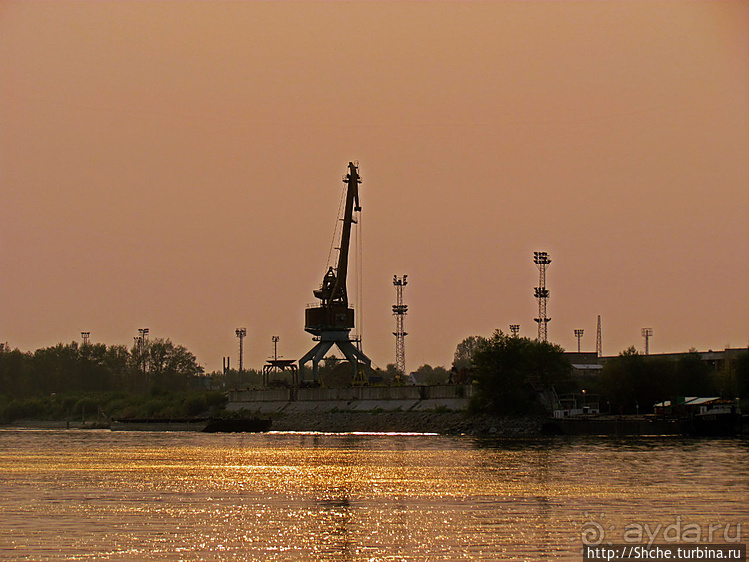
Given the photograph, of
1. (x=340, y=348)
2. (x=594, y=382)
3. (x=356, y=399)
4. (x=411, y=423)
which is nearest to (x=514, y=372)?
(x=411, y=423)

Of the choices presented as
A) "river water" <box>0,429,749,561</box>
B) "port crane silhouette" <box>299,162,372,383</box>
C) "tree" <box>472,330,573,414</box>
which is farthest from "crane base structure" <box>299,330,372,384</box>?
"river water" <box>0,429,749,561</box>

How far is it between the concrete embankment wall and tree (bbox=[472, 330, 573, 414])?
7058mm

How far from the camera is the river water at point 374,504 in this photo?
37.4m

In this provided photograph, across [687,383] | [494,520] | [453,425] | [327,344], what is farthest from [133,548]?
[327,344]

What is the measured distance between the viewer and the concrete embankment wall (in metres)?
133

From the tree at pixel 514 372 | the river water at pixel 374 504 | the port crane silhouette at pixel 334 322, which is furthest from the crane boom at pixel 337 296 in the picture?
the river water at pixel 374 504

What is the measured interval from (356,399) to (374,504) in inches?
3889

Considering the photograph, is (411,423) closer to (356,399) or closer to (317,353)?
(356,399)

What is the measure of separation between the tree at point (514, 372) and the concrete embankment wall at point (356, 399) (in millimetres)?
7058

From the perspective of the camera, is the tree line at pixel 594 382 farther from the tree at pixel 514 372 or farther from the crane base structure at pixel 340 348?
the crane base structure at pixel 340 348

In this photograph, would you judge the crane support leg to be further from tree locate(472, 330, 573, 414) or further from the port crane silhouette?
tree locate(472, 330, 573, 414)

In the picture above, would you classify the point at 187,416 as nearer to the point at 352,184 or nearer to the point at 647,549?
the point at 352,184

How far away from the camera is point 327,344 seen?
167250mm

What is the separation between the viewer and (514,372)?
121062 millimetres
